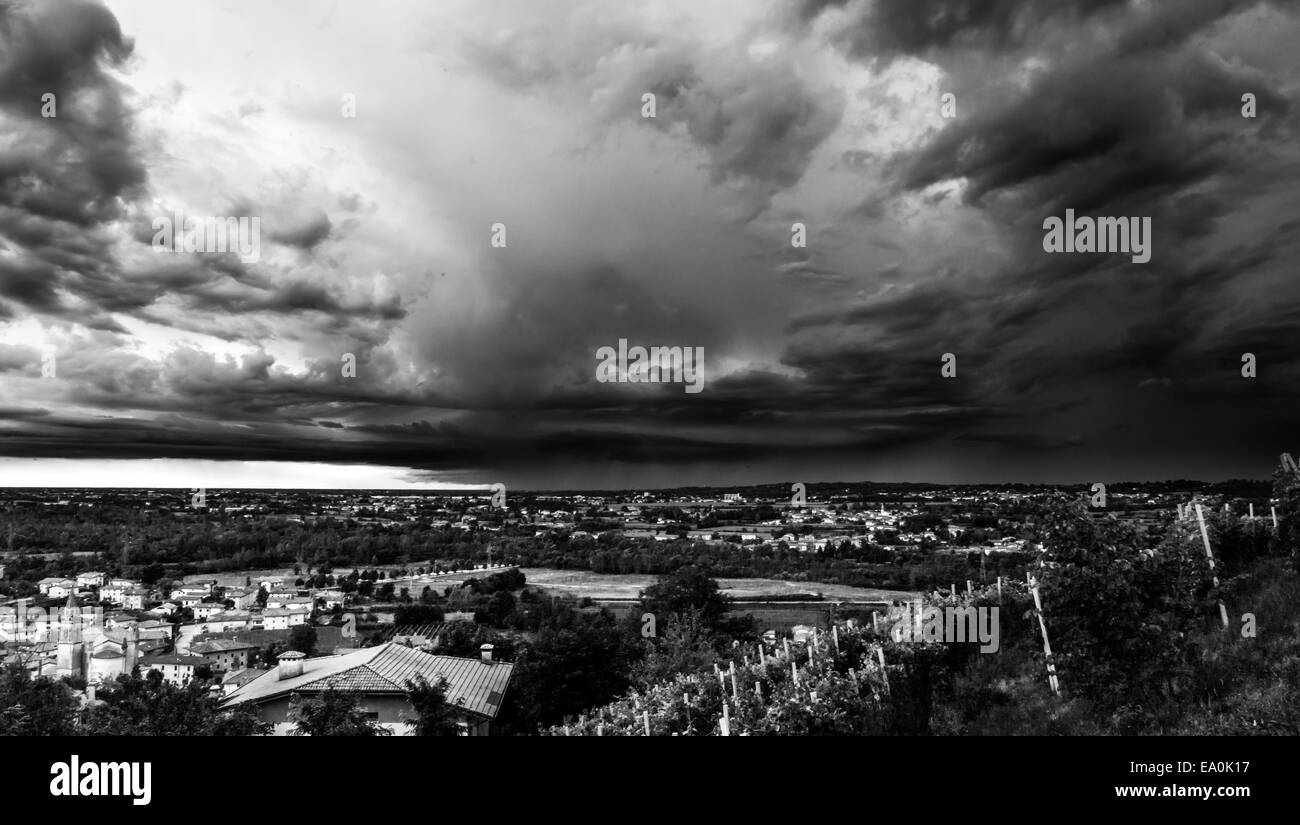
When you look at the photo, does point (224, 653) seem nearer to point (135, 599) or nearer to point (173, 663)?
point (173, 663)

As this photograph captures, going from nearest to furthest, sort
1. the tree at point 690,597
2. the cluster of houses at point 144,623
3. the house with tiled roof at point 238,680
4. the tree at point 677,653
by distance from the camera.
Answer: the tree at point 677,653
the house with tiled roof at point 238,680
the tree at point 690,597
the cluster of houses at point 144,623

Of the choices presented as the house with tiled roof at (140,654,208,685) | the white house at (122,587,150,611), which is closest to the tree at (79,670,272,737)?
the house with tiled roof at (140,654,208,685)

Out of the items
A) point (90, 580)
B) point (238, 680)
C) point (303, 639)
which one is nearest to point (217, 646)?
point (303, 639)

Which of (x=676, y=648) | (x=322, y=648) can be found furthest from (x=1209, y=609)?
(x=322, y=648)

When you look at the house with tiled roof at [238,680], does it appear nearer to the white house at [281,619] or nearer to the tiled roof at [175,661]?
the tiled roof at [175,661]

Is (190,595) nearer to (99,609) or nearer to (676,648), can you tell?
(99,609)

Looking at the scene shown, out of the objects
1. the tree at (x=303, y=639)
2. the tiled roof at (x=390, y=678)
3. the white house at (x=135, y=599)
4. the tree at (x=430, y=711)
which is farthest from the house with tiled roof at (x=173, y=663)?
the tree at (x=430, y=711)

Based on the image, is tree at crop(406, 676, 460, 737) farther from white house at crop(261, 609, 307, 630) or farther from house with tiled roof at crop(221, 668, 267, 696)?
white house at crop(261, 609, 307, 630)
